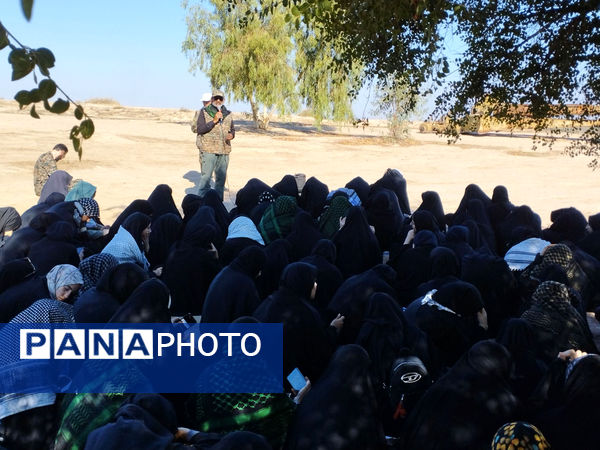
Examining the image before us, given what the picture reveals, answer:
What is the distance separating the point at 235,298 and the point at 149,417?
6.86 feet

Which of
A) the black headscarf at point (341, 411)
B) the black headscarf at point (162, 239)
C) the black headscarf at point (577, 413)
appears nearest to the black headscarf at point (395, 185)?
the black headscarf at point (162, 239)

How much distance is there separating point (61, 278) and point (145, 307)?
3.14 feet

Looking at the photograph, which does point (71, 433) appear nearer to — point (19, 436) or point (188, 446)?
point (19, 436)

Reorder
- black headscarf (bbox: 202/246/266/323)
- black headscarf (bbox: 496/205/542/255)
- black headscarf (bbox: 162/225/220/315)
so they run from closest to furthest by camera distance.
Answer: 1. black headscarf (bbox: 202/246/266/323)
2. black headscarf (bbox: 162/225/220/315)
3. black headscarf (bbox: 496/205/542/255)

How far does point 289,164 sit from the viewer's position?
67.7 feet

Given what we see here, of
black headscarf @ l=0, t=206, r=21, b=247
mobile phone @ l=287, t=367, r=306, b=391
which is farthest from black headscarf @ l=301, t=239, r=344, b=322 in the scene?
black headscarf @ l=0, t=206, r=21, b=247

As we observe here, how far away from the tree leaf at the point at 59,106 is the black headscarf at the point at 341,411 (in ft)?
7.09

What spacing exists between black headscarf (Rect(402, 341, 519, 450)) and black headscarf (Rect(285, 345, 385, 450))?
24 cm

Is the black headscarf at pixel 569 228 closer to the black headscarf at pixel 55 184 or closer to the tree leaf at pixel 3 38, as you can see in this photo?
the black headscarf at pixel 55 184

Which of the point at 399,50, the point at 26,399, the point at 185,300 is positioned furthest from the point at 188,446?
the point at 399,50

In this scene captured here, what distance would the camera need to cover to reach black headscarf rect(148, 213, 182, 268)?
24.2 ft

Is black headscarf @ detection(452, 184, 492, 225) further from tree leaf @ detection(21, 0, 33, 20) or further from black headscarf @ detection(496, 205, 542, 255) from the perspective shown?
tree leaf @ detection(21, 0, 33, 20)

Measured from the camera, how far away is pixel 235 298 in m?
5.25

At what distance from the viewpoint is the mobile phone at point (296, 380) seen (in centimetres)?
404
